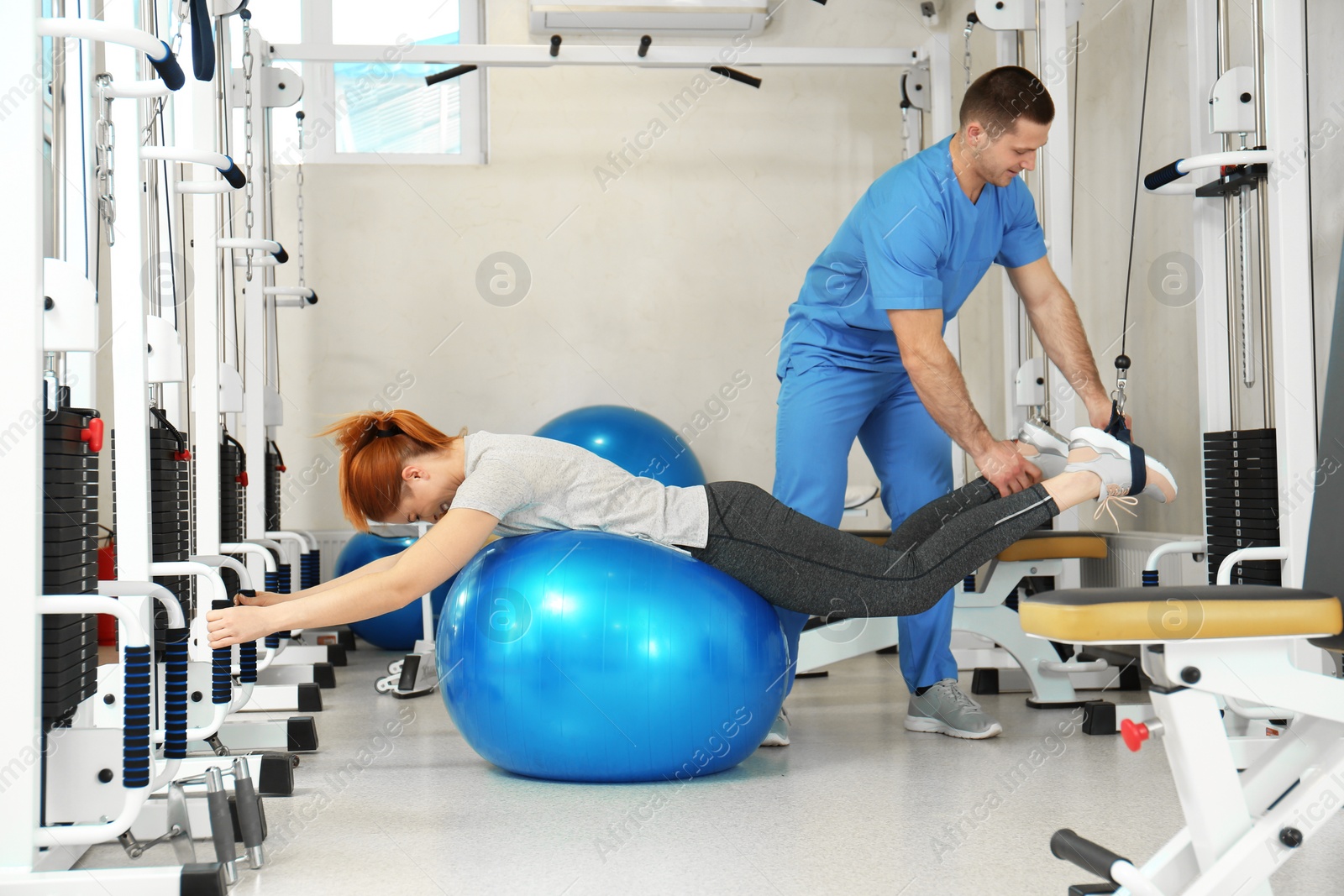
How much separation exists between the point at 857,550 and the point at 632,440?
2.41 meters

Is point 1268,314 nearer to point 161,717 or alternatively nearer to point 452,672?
point 452,672

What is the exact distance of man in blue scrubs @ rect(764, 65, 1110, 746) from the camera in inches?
91.7

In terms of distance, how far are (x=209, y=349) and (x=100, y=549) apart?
2.49 m

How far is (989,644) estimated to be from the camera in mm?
3902

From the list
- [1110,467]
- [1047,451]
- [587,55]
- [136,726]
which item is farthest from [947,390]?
[587,55]

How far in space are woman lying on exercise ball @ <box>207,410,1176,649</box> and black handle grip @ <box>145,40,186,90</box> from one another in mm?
739

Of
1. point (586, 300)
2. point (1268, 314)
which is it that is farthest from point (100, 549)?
point (1268, 314)

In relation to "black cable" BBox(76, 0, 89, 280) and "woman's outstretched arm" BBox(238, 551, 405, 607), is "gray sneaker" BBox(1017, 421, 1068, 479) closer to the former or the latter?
"woman's outstretched arm" BBox(238, 551, 405, 607)

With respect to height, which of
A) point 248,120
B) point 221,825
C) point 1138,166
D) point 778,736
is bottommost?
point 778,736

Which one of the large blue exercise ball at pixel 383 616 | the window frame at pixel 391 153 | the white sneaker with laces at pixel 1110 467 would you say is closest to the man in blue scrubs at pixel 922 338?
the white sneaker with laces at pixel 1110 467

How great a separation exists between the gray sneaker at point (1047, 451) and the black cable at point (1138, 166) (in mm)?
1348

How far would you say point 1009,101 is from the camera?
2.32m

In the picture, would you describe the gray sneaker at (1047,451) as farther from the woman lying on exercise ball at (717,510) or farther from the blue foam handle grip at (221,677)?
the blue foam handle grip at (221,677)

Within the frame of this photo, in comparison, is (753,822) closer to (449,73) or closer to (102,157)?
(102,157)
